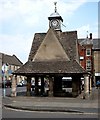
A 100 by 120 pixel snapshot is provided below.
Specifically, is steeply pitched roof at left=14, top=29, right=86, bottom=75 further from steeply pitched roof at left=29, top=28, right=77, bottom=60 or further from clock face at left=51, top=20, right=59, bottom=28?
clock face at left=51, top=20, right=59, bottom=28

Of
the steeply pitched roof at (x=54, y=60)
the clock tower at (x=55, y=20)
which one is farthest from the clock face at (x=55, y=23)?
the steeply pitched roof at (x=54, y=60)

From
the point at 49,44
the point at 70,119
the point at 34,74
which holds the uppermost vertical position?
the point at 49,44

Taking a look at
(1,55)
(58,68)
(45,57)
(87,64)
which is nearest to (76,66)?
(58,68)

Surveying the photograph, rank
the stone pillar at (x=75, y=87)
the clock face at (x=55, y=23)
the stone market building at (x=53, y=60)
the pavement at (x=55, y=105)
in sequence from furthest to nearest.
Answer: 1. the clock face at (x=55, y=23)
2. the stone pillar at (x=75, y=87)
3. the stone market building at (x=53, y=60)
4. the pavement at (x=55, y=105)

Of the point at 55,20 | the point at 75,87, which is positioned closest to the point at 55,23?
the point at 55,20

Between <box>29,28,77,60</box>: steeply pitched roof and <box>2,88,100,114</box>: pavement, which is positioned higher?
<box>29,28,77,60</box>: steeply pitched roof

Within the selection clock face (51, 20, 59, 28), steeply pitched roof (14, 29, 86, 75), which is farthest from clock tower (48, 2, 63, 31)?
steeply pitched roof (14, 29, 86, 75)

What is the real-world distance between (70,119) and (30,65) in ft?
75.1

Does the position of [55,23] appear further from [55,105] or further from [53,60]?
[55,105]

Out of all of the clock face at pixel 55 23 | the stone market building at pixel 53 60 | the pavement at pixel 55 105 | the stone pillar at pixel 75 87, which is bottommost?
the pavement at pixel 55 105

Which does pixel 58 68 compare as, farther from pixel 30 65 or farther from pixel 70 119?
pixel 70 119

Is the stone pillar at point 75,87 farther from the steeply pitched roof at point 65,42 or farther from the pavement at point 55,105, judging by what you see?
the pavement at point 55,105

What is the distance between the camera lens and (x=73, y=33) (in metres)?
41.2

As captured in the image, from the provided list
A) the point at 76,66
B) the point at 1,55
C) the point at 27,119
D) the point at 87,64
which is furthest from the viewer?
the point at 1,55
